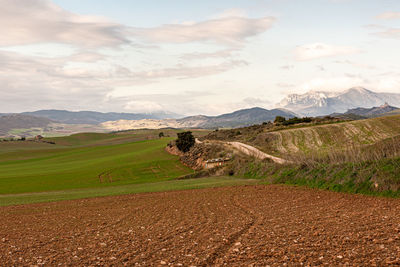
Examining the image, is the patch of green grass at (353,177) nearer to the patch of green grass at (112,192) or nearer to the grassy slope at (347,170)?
the grassy slope at (347,170)

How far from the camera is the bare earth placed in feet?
36.2

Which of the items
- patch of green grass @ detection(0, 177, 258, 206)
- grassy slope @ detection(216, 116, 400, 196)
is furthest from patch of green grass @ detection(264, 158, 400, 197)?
patch of green grass @ detection(0, 177, 258, 206)

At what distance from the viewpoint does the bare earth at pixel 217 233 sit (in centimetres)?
1102

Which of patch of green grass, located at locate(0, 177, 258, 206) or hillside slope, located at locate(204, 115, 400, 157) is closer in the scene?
patch of green grass, located at locate(0, 177, 258, 206)

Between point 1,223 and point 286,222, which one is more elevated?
point 286,222

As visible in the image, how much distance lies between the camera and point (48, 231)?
1781 centimetres

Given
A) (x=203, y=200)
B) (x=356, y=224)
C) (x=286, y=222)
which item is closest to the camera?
(x=356, y=224)

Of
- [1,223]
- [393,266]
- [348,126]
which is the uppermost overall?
[348,126]

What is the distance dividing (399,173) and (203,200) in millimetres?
14189

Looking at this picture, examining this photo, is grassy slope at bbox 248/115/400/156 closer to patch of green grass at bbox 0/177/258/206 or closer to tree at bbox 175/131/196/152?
tree at bbox 175/131/196/152

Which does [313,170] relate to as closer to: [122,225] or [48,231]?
[122,225]

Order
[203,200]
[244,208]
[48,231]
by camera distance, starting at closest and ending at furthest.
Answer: [48,231] → [244,208] → [203,200]

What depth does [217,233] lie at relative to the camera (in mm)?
14656

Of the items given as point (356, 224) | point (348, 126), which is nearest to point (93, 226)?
point (356, 224)
